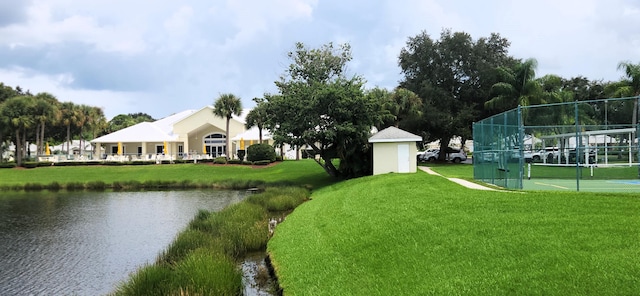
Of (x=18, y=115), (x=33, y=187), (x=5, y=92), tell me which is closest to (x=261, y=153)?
(x=33, y=187)

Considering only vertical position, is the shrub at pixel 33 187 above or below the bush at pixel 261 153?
below

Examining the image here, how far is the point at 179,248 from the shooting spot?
1152 centimetres

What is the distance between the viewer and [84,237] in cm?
1620

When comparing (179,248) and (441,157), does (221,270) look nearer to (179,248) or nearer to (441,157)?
(179,248)

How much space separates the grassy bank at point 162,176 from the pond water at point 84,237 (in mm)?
5990

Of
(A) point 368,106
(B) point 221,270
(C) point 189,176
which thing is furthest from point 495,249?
(C) point 189,176

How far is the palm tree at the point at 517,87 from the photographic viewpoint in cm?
3869

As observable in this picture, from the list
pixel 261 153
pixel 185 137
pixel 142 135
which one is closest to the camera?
pixel 261 153

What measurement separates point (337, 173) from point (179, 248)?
20681mm

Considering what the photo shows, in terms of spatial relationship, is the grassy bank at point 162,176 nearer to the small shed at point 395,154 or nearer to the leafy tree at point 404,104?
the small shed at point 395,154

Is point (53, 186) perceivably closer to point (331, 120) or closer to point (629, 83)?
point (331, 120)

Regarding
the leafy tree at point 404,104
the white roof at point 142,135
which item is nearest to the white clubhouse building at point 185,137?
the white roof at point 142,135

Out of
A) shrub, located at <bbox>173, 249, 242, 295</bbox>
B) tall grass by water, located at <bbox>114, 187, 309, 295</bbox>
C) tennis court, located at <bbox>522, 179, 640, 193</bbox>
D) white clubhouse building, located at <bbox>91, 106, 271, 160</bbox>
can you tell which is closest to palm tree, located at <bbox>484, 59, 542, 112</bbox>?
tennis court, located at <bbox>522, 179, 640, 193</bbox>

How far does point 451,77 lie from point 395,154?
19710mm
